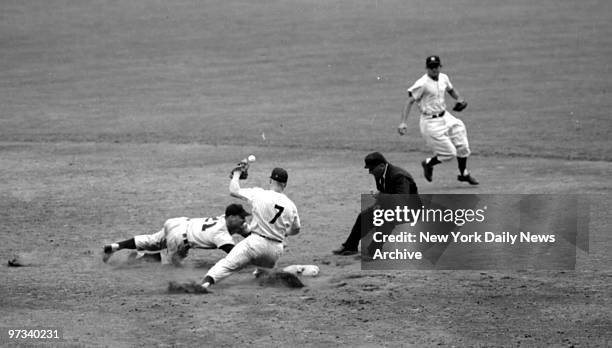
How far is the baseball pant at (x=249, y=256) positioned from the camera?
11219 millimetres

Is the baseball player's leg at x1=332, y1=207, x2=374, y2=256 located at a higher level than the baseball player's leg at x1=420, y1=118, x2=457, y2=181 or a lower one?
lower

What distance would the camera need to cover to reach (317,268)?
38.8ft

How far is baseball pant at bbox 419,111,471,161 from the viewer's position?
1705 centimetres

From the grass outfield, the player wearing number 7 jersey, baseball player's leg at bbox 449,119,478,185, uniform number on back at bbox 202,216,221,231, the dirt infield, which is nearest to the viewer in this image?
the dirt infield

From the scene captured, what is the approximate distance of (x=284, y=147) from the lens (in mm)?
22078

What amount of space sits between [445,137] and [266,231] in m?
6.49

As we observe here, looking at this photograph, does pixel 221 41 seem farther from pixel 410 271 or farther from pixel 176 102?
pixel 410 271

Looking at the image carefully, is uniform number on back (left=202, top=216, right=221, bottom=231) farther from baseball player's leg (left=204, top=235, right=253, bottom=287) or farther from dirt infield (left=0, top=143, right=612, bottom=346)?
baseball player's leg (left=204, top=235, right=253, bottom=287)

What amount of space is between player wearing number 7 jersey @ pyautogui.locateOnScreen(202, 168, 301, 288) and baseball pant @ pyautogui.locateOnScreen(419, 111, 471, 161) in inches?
237

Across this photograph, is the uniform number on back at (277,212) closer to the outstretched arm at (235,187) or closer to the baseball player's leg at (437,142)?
the outstretched arm at (235,187)

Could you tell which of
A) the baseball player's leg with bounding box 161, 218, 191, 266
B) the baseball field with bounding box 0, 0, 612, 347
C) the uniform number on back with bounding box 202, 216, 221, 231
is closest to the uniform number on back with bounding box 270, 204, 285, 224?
the baseball field with bounding box 0, 0, 612, 347

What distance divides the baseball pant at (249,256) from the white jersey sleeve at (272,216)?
98 millimetres

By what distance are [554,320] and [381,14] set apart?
34.7 m

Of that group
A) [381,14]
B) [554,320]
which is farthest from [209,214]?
[381,14]
